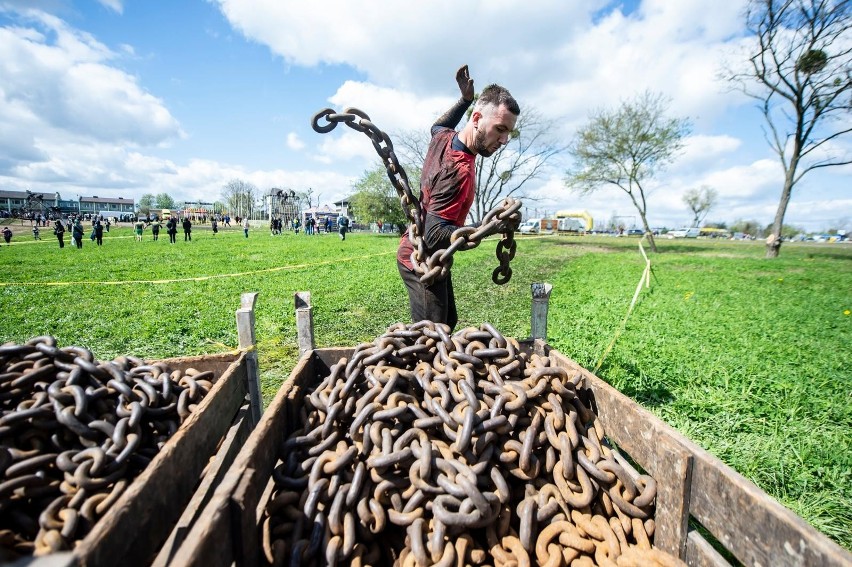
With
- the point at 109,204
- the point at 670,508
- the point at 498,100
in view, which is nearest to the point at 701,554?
the point at 670,508

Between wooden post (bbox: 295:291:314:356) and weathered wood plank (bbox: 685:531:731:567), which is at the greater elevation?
wooden post (bbox: 295:291:314:356)

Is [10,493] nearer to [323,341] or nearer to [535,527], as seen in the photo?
[535,527]

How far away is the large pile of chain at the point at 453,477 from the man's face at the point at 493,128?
1.47 meters

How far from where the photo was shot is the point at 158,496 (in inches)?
53.7

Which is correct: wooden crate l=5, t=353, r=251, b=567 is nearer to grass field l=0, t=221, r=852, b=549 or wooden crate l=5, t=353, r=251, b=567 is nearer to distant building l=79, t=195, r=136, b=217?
grass field l=0, t=221, r=852, b=549

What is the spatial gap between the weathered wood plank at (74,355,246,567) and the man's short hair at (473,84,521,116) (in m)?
2.27

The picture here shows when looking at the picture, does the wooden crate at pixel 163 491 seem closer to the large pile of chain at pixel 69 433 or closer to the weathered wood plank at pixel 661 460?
the large pile of chain at pixel 69 433

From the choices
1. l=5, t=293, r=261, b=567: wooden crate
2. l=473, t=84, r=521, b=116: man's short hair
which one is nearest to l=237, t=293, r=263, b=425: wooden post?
l=5, t=293, r=261, b=567: wooden crate

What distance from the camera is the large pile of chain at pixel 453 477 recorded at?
154cm

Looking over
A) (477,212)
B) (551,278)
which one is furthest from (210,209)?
(551,278)

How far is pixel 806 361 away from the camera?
5164 mm

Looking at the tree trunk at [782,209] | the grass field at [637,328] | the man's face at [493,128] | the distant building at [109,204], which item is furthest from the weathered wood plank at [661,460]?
the distant building at [109,204]

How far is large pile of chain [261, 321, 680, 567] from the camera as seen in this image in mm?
1543

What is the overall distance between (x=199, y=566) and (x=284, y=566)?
0.53 meters
